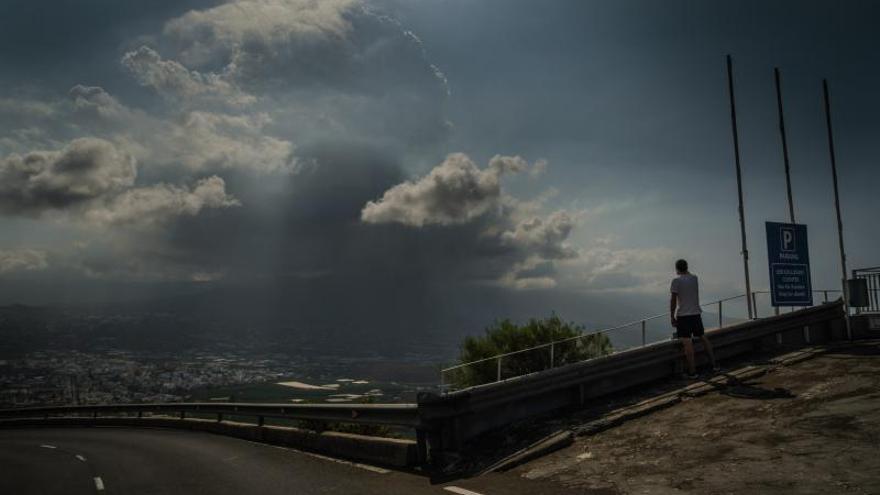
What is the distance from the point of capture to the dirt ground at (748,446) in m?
5.61

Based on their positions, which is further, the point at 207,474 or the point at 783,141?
the point at 783,141

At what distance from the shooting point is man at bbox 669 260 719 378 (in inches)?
435

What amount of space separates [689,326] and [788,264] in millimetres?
7354

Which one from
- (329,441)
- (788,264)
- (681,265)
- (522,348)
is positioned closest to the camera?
(681,265)

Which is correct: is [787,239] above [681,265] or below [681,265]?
above

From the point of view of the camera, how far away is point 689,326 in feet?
36.2

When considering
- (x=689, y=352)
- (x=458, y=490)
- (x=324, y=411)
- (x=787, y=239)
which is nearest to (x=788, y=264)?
(x=787, y=239)

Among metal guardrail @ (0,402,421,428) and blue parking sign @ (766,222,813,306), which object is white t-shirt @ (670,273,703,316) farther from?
blue parking sign @ (766,222,813,306)

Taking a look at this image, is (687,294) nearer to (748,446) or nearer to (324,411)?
(748,446)

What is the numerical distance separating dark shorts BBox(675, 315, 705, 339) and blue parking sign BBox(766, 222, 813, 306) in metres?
6.25

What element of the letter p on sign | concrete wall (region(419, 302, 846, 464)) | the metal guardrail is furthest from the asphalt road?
the letter p on sign

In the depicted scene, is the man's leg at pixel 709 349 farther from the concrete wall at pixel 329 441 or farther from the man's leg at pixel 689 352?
the concrete wall at pixel 329 441

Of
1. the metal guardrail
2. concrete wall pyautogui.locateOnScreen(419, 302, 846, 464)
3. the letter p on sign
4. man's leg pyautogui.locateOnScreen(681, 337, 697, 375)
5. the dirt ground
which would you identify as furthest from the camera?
the letter p on sign

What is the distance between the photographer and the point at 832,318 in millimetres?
15398
